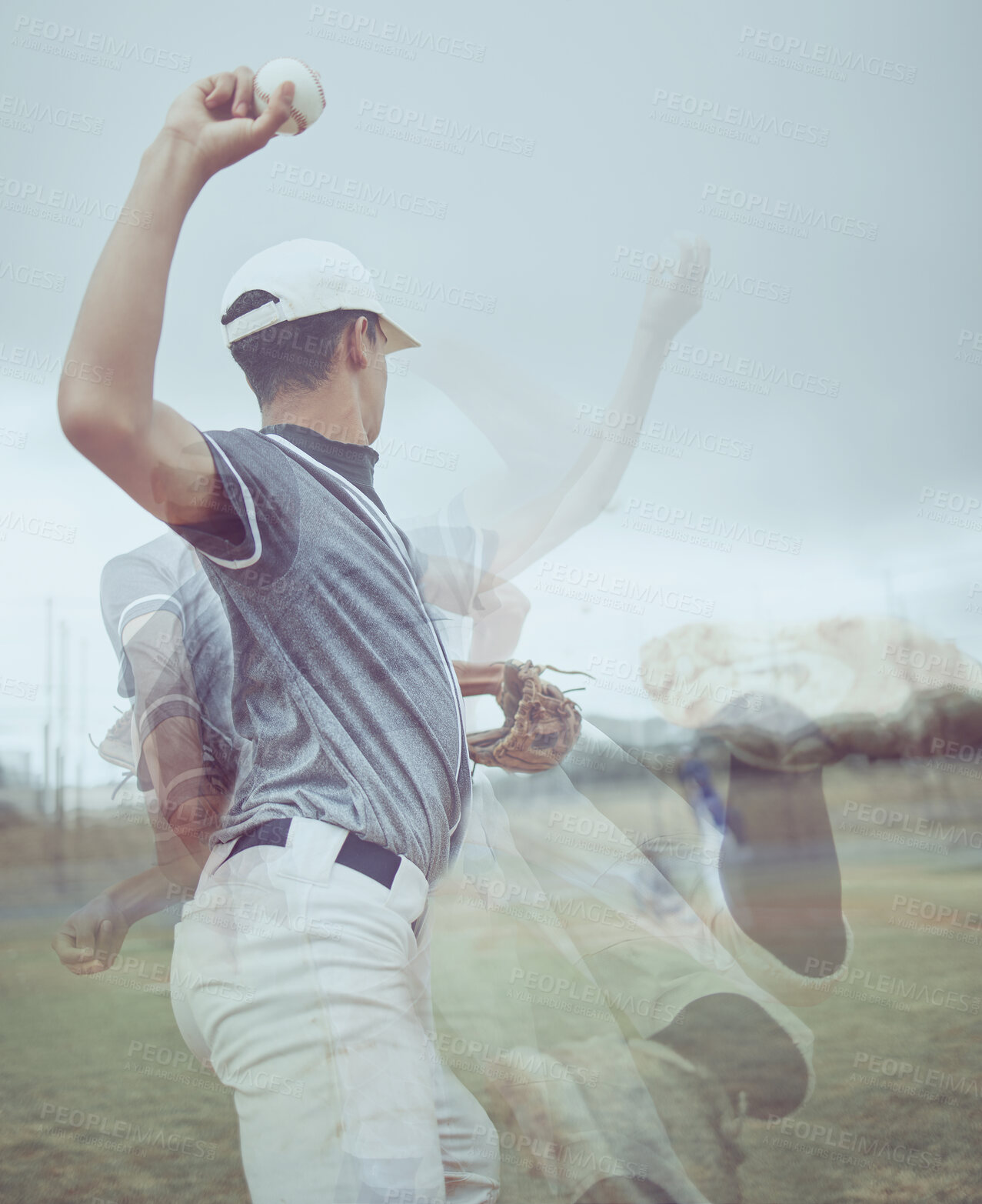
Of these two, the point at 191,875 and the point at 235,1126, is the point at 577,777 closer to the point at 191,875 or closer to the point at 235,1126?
the point at 191,875

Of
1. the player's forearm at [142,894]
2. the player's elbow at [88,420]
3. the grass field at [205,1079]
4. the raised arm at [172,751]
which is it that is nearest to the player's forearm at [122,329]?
the player's elbow at [88,420]

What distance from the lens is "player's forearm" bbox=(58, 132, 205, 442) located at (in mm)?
759

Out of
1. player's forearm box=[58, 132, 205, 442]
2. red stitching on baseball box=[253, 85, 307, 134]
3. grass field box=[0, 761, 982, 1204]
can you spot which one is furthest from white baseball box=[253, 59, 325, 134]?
grass field box=[0, 761, 982, 1204]

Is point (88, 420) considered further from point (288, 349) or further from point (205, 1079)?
point (205, 1079)

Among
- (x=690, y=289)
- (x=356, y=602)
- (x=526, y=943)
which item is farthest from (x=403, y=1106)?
(x=690, y=289)

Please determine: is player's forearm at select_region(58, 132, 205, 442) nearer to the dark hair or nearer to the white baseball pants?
the dark hair

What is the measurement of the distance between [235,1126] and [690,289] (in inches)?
109

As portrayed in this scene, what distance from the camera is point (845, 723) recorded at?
323 centimetres

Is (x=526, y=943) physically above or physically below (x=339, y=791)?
below

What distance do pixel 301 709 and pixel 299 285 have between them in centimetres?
62

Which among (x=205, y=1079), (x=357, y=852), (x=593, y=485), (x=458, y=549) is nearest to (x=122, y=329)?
(x=357, y=852)

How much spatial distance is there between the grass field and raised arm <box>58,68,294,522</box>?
41.7 inches

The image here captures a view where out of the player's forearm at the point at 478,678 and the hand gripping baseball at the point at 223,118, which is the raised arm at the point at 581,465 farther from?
the hand gripping baseball at the point at 223,118

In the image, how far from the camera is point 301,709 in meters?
1.04
